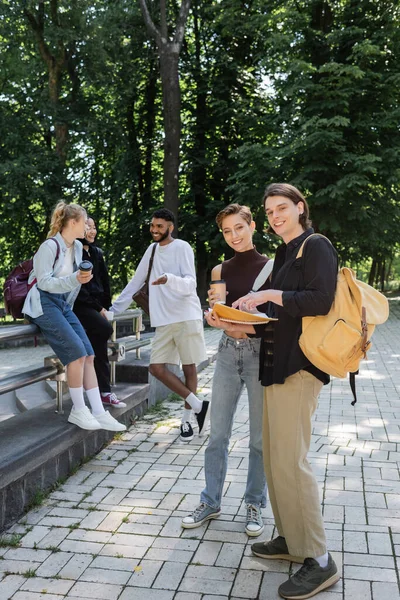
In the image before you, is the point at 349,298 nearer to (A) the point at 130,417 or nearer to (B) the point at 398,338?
(A) the point at 130,417

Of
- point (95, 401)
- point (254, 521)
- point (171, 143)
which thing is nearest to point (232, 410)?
point (254, 521)

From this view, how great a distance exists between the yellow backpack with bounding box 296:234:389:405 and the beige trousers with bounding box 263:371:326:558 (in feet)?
0.59

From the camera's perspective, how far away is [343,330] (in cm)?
298

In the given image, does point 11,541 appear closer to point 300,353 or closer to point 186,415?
point 300,353

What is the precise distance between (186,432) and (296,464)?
9.17ft

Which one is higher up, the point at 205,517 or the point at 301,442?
the point at 301,442

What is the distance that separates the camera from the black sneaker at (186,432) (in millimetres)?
5840

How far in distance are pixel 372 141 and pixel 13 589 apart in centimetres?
1745

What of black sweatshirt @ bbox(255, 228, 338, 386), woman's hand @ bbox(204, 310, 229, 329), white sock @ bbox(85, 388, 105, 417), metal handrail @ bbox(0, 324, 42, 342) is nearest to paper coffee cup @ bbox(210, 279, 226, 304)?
woman's hand @ bbox(204, 310, 229, 329)

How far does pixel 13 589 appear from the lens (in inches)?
126

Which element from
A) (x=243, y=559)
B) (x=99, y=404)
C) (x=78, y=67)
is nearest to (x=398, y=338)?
(x=99, y=404)

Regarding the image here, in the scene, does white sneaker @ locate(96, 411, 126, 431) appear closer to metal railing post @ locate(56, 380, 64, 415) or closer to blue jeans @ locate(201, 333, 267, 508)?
metal railing post @ locate(56, 380, 64, 415)

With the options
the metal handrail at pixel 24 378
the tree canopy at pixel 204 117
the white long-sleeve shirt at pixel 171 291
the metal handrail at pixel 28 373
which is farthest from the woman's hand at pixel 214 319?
the tree canopy at pixel 204 117

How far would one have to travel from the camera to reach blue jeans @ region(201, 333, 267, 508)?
3846mm
